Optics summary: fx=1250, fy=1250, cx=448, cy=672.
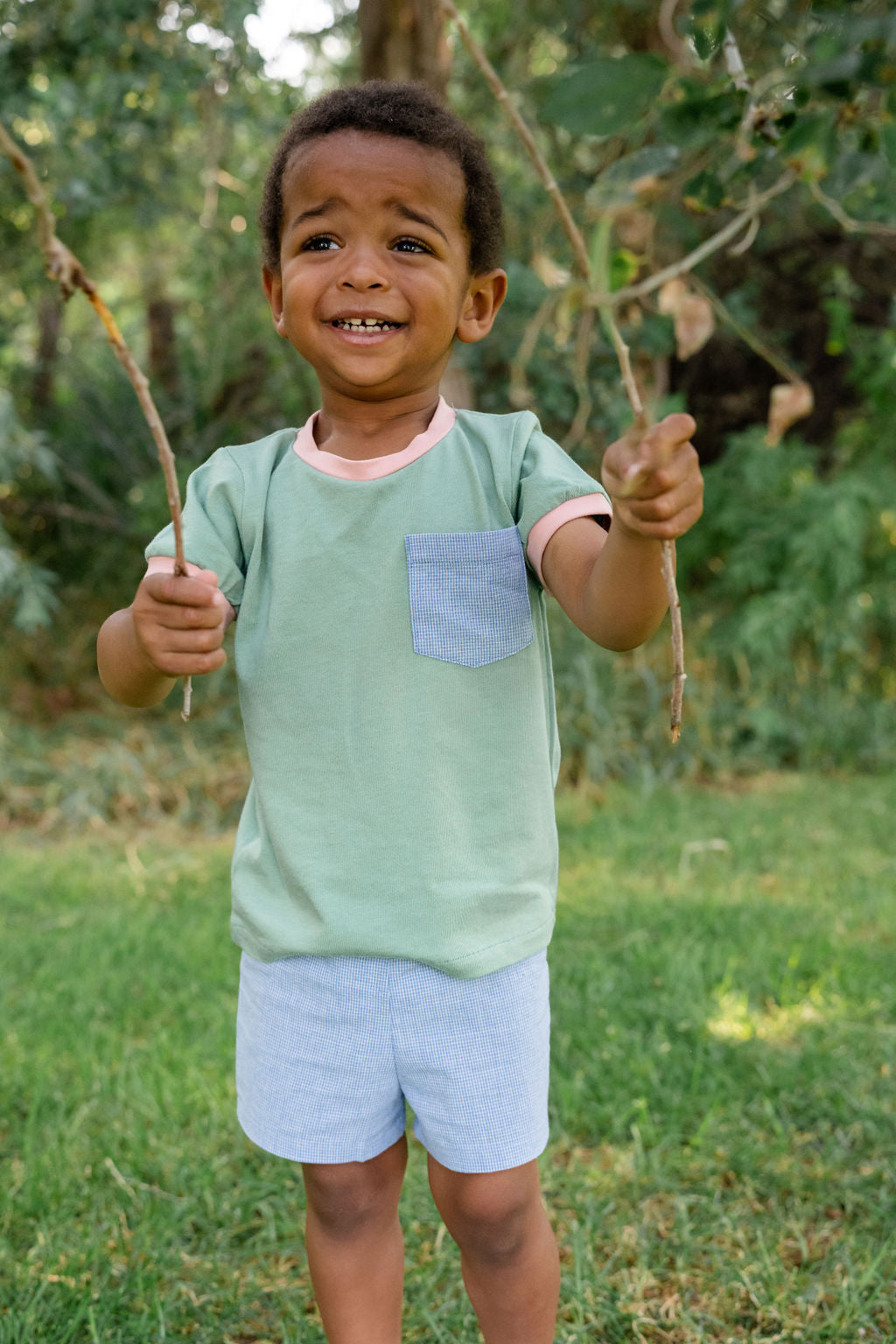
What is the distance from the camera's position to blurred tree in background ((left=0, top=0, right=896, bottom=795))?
4348 millimetres

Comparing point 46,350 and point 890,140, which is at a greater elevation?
point 46,350

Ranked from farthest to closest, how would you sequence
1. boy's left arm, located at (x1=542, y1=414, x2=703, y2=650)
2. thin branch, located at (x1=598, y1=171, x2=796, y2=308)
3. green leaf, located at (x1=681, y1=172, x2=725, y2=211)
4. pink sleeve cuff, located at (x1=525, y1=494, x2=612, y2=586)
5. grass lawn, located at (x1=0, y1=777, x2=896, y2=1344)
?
grass lawn, located at (x1=0, y1=777, x2=896, y2=1344), pink sleeve cuff, located at (x1=525, y1=494, x2=612, y2=586), green leaf, located at (x1=681, y1=172, x2=725, y2=211), boy's left arm, located at (x1=542, y1=414, x2=703, y2=650), thin branch, located at (x1=598, y1=171, x2=796, y2=308)

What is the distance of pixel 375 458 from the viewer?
1492 millimetres

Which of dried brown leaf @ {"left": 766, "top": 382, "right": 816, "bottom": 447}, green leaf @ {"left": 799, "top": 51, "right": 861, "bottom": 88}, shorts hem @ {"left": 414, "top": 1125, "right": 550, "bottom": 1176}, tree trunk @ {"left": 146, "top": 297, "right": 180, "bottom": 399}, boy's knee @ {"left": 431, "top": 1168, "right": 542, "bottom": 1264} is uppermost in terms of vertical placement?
tree trunk @ {"left": 146, "top": 297, "right": 180, "bottom": 399}

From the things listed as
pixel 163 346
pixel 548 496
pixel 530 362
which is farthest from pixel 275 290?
pixel 163 346

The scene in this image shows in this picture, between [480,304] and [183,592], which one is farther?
[480,304]

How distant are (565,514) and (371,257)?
0.36 m

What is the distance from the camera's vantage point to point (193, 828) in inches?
182

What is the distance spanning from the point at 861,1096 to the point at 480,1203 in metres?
1.22

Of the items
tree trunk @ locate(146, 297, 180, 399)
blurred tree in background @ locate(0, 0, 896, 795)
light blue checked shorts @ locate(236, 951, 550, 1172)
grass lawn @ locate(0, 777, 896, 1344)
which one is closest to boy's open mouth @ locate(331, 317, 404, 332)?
light blue checked shorts @ locate(236, 951, 550, 1172)

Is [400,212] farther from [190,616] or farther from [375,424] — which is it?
[190,616]

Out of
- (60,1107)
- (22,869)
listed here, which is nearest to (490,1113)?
(60,1107)

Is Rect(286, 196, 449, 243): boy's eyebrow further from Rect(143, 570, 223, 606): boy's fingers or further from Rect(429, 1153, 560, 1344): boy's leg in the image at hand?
Rect(429, 1153, 560, 1344): boy's leg

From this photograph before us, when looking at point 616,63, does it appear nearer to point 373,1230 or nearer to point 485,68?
point 485,68
